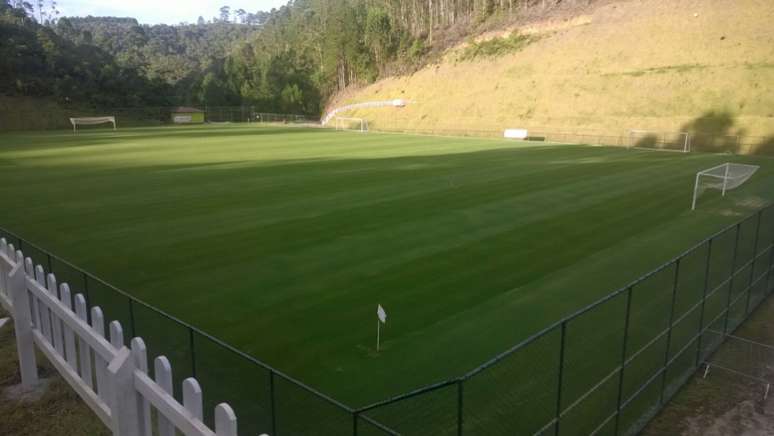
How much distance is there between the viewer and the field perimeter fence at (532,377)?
21.3 feet

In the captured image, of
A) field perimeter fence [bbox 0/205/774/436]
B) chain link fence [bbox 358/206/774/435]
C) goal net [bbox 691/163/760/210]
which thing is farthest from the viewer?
goal net [bbox 691/163/760/210]

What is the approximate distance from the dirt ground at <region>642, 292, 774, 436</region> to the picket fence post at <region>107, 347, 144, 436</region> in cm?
588

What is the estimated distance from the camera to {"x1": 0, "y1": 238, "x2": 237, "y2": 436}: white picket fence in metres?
4.02

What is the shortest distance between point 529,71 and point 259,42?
402 feet

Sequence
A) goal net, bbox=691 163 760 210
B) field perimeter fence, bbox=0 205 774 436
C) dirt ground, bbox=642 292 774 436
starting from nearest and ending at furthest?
1. field perimeter fence, bbox=0 205 774 436
2. dirt ground, bbox=642 292 774 436
3. goal net, bbox=691 163 760 210

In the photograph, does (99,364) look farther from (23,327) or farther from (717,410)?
(717,410)

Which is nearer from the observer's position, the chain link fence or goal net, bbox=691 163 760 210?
the chain link fence

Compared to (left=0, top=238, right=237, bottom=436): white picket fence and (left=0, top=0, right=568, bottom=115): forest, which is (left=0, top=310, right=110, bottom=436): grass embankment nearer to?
(left=0, top=238, right=237, bottom=436): white picket fence

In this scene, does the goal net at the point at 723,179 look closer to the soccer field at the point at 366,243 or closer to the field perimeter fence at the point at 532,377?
the soccer field at the point at 366,243

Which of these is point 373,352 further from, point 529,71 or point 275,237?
point 529,71

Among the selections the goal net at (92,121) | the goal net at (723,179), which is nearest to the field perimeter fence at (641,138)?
the goal net at (723,179)

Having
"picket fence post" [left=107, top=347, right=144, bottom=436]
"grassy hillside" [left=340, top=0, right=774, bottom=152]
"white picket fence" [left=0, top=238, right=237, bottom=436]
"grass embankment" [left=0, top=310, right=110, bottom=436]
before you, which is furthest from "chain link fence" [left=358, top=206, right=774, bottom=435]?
"grassy hillside" [left=340, top=0, right=774, bottom=152]

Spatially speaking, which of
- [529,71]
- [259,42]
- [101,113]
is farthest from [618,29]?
[259,42]

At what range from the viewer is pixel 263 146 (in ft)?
141
